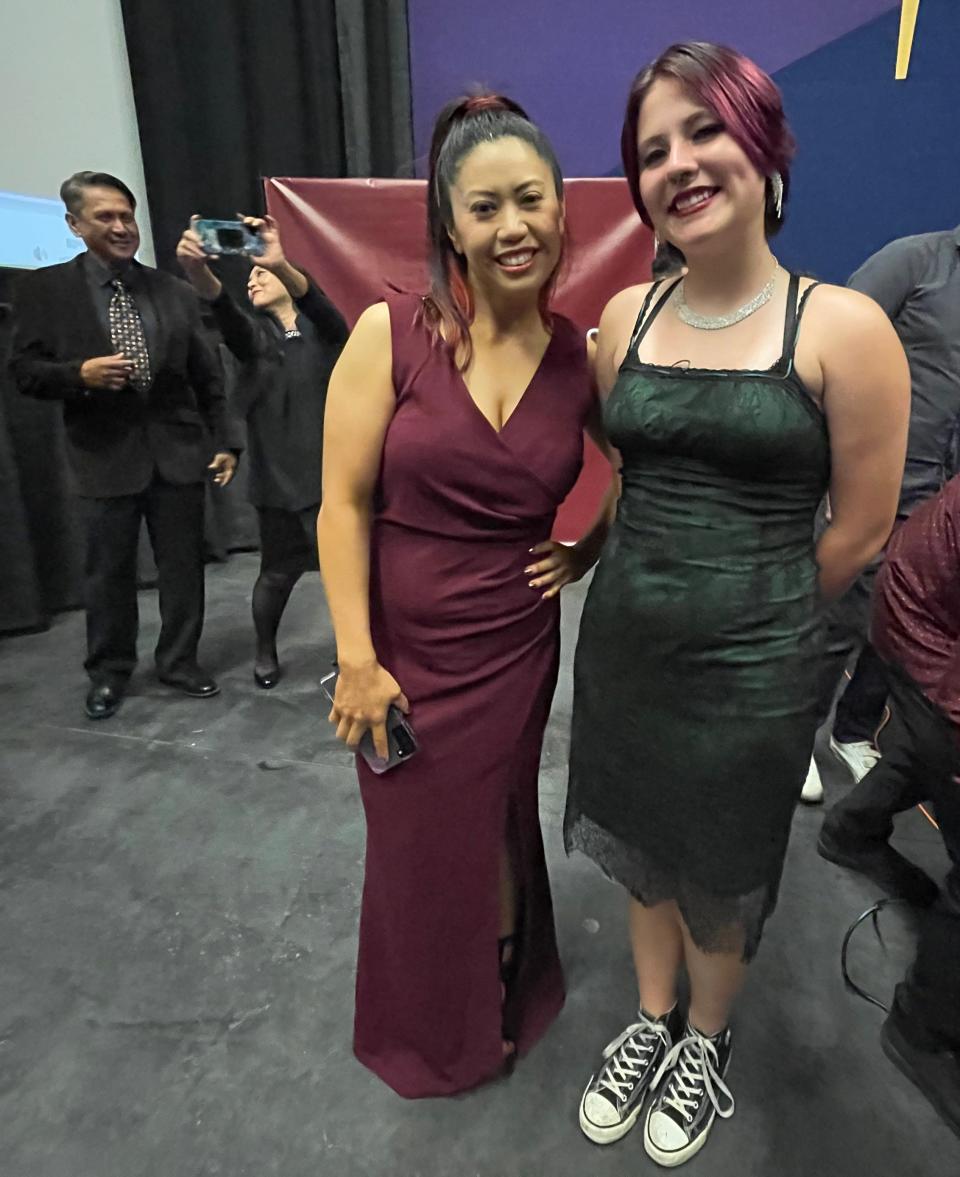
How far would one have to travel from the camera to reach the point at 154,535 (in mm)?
2523

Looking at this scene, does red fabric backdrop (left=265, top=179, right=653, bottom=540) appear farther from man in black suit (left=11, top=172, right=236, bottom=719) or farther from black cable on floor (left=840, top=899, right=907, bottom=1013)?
black cable on floor (left=840, top=899, right=907, bottom=1013)

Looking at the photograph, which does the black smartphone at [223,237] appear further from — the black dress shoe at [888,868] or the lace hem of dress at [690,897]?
the black dress shoe at [888,868]

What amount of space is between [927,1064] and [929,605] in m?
0.76

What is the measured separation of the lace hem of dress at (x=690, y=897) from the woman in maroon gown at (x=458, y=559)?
12 centimetres

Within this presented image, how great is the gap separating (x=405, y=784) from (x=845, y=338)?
76 centimetres

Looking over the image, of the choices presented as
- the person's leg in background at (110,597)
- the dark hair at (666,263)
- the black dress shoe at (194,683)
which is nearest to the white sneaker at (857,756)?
the dark hair at (666,263)

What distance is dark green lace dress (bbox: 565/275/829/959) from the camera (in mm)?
898

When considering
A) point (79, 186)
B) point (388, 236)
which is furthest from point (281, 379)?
point (388, 236)

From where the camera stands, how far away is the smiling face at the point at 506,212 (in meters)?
0.91

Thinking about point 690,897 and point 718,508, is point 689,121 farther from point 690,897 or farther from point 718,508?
point 690,897

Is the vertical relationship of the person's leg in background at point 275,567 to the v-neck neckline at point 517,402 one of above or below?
below

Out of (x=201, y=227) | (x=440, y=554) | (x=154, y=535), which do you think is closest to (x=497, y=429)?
(x=440, y=554)

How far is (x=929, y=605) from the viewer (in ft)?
3.32

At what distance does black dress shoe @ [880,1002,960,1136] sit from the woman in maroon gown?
24.4 inches
